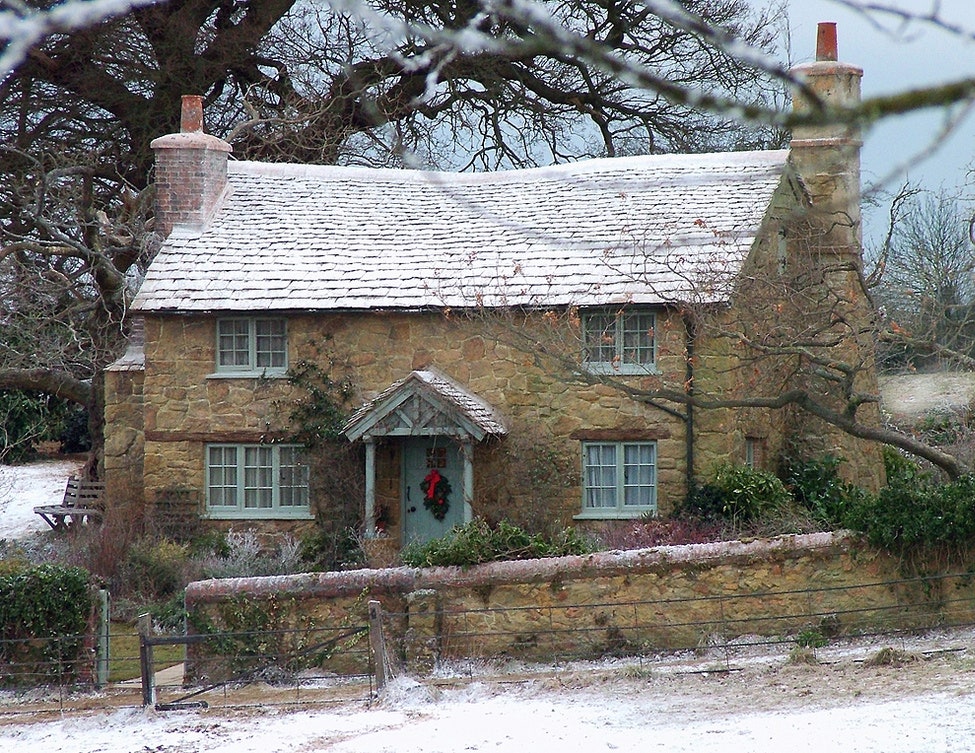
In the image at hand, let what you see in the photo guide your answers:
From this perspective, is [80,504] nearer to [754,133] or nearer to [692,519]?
[692,519]

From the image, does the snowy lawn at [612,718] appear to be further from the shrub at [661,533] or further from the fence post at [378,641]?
the shrub at [661,533]

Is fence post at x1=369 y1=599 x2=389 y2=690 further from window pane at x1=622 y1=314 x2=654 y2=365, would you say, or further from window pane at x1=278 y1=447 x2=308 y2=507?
window pane at x1=622 y1=314 x2=654 y2=365

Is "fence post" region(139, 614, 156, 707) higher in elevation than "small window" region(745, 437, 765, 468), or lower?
lower

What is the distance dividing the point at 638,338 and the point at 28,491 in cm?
1421

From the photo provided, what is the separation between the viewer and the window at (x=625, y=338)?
18500mm

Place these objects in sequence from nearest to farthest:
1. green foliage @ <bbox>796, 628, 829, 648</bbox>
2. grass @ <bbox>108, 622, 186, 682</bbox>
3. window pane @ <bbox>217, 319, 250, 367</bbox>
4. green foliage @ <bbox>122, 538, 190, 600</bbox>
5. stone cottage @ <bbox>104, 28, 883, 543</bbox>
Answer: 1. green foliage @ <bbox>796, 628, 829, 648</bbox>
2. grass @ <bbox>108, 622, 186, 682</bbox>
3. green foliage @ <bbox>122, 538, 190, 600</bbox>
4. stone cottage @ <bbox>104, 28, 883, 543</bbox>
5. window pane @ <bbox>217, 319, 250, 367</bbox>

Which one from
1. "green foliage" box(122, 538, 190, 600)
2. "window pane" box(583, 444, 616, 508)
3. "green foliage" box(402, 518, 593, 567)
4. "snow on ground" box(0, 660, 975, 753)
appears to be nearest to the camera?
"snow on ground" box(0, 660, 975, 753)

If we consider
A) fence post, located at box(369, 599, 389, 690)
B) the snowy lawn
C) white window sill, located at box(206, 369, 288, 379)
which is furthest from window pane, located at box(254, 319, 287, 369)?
fence post, located at box(369, 599, 389, 690)

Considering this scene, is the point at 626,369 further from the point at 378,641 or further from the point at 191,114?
the point at 191,114

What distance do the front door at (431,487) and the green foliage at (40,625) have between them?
257 inches

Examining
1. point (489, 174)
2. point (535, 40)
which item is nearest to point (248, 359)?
point (489, 174)

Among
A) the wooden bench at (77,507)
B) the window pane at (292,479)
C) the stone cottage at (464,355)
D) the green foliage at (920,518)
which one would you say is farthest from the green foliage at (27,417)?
the green foliage at (920,518)

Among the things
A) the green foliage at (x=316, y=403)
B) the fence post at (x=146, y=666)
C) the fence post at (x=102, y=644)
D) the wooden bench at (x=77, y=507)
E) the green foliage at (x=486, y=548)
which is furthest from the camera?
the wooden bench at (x=77, y=507)

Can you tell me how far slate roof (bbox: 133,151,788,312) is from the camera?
1844 cm
